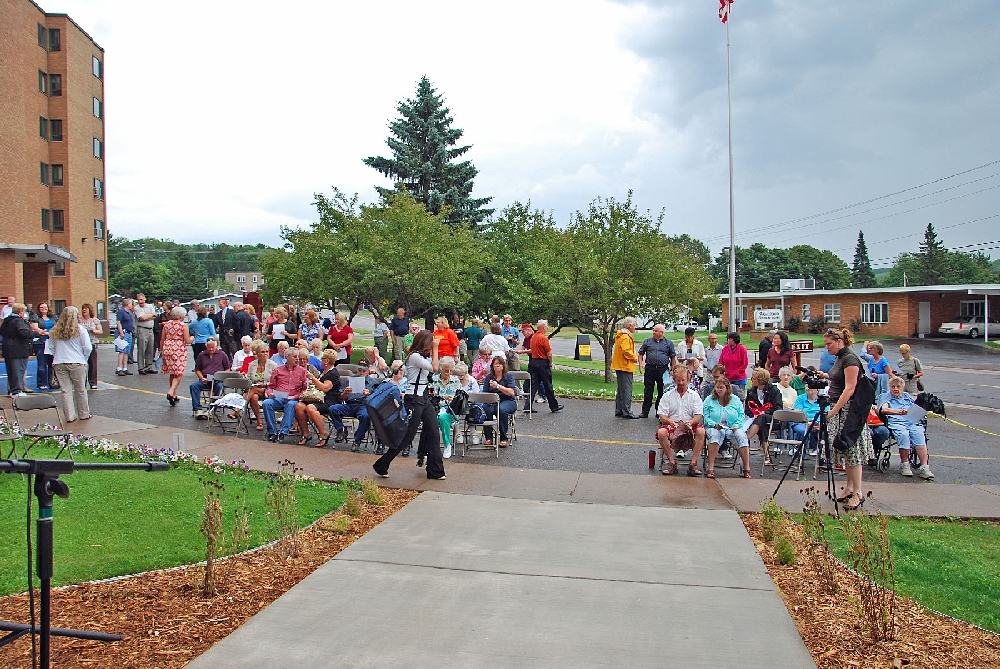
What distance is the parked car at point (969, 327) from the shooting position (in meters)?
49.8

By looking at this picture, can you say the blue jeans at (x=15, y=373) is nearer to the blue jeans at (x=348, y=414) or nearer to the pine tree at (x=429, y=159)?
the blue jeans at (x=348, y=414)

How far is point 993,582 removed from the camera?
5645 millimetres

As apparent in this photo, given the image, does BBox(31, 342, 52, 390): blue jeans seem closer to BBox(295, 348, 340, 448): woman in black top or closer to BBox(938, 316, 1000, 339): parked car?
BBox(295, 348, 340, 448): woman in black top

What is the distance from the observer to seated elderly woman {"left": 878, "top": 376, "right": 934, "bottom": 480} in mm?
9641

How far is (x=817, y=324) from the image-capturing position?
188 feet

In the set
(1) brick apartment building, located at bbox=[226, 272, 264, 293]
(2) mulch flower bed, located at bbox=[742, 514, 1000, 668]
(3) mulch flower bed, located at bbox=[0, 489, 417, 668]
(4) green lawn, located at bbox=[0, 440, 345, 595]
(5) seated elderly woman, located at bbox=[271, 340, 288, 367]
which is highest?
(1) brick apartment building, located at bbox=[226, 272, 264, 293]

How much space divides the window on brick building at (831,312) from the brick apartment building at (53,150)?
50.9 m

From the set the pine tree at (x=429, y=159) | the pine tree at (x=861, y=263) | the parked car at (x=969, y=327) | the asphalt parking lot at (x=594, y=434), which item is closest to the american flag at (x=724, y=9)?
the pine tree at (x=429, y=159)

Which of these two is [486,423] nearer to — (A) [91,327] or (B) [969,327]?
(A) [91,327]

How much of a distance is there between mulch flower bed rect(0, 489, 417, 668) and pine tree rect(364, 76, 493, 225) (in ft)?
112

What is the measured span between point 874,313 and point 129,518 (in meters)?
57.4

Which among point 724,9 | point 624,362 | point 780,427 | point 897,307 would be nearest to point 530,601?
point 780,427

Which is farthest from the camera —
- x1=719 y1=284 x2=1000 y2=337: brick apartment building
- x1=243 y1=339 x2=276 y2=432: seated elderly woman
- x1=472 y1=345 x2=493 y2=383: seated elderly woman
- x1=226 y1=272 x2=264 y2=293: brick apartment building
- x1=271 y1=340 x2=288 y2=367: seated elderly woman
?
x1=226 y1=272 x2=264 y2=293: brick apartment building

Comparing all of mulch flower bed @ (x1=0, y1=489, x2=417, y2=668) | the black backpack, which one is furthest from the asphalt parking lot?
mulch flower bed @ (x1=0, y1=489, x2=417, y2=668)
